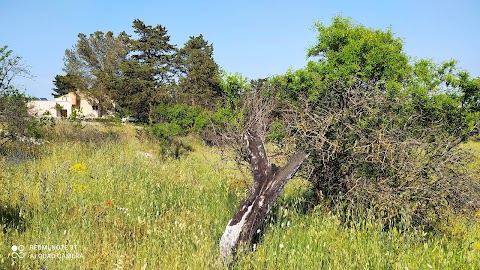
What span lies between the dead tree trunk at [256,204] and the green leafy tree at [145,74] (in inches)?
752

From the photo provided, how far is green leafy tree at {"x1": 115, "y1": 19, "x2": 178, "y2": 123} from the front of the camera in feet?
90.3

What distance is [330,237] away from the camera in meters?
4.22

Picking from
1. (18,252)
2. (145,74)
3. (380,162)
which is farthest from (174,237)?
(145,74)

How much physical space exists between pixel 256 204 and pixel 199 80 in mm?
30982

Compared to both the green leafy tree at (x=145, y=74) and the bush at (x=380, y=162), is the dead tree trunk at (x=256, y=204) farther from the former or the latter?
the green leafy tree at (x=145, y=74)

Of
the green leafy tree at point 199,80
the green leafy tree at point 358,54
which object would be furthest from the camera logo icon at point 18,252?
the green leafy tree at point 199,80

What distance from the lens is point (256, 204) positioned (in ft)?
12.2

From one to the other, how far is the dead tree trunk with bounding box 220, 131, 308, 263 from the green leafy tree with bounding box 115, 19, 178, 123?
19.1m

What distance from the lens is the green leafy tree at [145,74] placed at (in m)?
27.5

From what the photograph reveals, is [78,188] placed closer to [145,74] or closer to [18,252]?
[18,252]

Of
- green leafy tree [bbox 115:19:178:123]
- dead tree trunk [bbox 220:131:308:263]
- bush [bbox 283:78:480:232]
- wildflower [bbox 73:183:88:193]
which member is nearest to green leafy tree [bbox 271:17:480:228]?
bush [bbox 283:78:480:232]

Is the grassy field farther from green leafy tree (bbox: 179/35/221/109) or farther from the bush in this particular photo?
green leafy tree (bbox: 179/35/221/109)

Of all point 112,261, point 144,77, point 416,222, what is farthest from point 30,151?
point 144,77

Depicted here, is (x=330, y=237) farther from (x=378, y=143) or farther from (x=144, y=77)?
(x=144, y=77)
